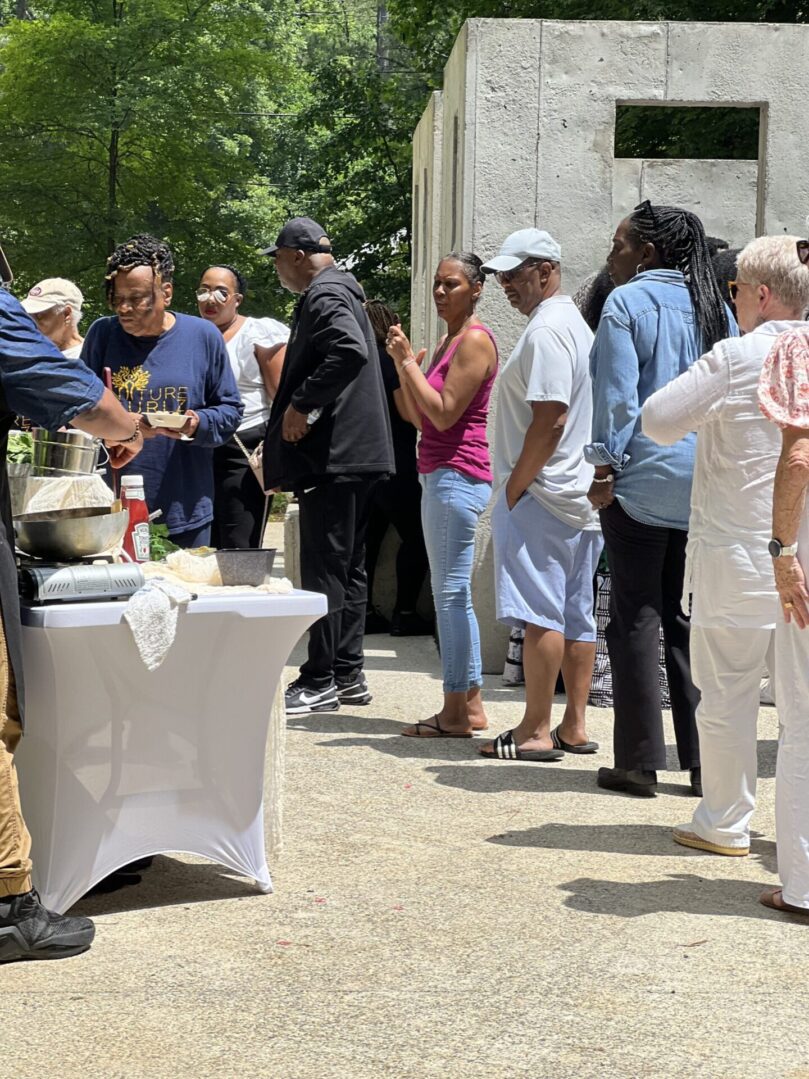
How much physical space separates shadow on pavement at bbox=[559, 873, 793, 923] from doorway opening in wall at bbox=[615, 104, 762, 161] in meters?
13.8

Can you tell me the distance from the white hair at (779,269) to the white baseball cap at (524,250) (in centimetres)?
179

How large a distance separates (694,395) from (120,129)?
1715 cm

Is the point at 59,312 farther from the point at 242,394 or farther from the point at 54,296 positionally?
the point at 242,394

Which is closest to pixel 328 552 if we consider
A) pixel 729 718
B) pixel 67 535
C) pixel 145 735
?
pixel 729 718

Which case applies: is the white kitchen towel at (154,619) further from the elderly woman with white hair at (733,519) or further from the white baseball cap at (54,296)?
the white baseball cap at (54,296)

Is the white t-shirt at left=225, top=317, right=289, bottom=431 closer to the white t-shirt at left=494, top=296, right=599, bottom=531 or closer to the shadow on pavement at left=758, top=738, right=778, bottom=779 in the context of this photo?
the white t-shirt at left=494, top=296, right=599, bottom=531

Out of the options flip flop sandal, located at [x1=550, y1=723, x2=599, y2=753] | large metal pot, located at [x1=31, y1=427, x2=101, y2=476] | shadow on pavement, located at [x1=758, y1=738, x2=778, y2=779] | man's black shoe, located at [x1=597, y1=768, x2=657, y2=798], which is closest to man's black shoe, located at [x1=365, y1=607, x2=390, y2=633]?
flip flop sandal, located at [x1=550, y1=723, x2=599, y2=753]

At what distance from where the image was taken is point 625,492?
5.63m

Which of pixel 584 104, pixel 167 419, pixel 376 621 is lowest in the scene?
pixel 376 621

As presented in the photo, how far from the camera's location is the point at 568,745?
6.63m

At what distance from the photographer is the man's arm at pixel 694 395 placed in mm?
4703

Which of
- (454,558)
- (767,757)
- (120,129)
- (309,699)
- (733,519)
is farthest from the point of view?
(120,129)

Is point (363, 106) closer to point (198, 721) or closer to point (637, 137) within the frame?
point (637, 137)

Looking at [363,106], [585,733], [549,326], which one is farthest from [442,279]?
[363,106]
